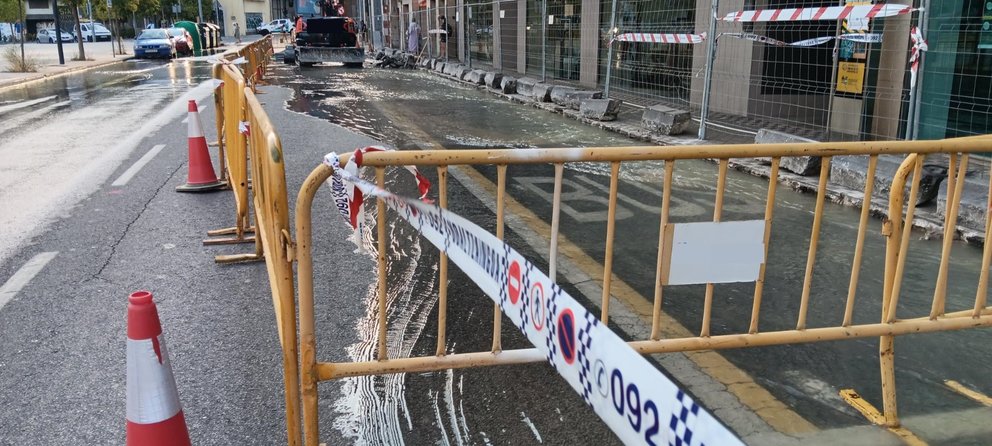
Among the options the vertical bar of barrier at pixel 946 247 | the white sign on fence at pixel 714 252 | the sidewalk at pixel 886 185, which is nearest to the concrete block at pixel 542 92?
the sidewalk at pixel 886 185

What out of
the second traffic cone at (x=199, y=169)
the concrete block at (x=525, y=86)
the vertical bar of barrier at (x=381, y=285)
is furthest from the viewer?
the concrete block at (x=525, y=86)

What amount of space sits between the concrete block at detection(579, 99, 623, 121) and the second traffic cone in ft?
22.6

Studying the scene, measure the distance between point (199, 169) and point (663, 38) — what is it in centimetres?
731

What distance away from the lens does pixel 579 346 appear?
1.86m

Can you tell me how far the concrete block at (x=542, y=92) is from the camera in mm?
15625

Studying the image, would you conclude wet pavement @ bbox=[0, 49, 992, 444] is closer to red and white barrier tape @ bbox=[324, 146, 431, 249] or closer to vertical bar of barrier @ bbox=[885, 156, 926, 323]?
vertical bar of barrier @ bbox=[885, 156, 926, 323]

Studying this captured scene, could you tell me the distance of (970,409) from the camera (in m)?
3.28

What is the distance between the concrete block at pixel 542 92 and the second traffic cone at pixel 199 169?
8.96 m

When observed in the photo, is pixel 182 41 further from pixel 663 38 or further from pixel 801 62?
pixel 801 62

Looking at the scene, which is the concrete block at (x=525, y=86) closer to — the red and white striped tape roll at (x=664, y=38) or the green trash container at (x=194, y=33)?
the red and white striped tape roll at (x=664, y=38)

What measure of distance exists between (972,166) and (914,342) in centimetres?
402

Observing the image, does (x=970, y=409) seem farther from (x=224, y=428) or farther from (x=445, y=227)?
(x=224, y=428)

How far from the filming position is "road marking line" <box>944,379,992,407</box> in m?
3.35

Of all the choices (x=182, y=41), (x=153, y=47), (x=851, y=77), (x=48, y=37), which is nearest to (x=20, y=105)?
(x=851, y=77)
